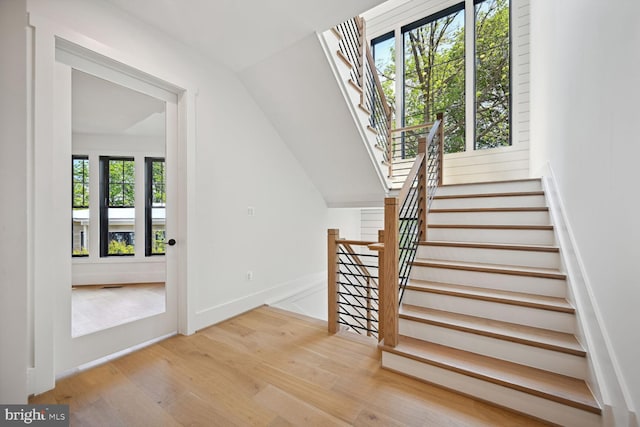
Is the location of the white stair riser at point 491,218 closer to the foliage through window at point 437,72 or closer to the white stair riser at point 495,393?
the white stair riser at point 495,393

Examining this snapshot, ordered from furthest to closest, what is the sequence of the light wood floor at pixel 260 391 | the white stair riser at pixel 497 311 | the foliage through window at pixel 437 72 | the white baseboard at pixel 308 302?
the foliage through window at pixel 437 72
the white baseboard at pixel 308 302
the white stair riser at pixel 497 311
the light wood floor at pixel 260 391

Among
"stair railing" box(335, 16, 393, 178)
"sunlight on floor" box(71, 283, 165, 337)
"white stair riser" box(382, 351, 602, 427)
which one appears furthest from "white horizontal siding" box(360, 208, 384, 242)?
"sunlight on floor" box(71, 283, 165, 337)

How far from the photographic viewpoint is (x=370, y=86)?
3.70 metres

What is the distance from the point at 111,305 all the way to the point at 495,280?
121 inches

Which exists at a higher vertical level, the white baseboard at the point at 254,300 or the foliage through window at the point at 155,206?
the foliage through window at the point at 155,206

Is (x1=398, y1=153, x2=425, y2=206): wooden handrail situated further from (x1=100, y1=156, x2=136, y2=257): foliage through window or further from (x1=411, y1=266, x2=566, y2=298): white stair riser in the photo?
(x1=100, y1=156, x2=136, y2=257): foliage through window

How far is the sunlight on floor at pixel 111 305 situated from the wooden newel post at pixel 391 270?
1959 mm

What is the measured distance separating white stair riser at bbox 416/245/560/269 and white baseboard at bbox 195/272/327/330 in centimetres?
181

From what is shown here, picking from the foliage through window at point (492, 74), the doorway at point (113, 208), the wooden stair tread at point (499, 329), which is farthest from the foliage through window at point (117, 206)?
the foliage through window at point (492, 74)

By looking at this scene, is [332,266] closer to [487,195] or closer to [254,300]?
[254,300]

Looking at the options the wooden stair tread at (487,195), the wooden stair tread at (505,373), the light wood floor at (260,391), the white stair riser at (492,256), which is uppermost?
the wooden stair tread at (487,195)

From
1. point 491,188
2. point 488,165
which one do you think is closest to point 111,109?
point 491,188

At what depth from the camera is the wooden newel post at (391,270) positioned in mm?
2020

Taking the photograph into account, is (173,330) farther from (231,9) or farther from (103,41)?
(231,9)
